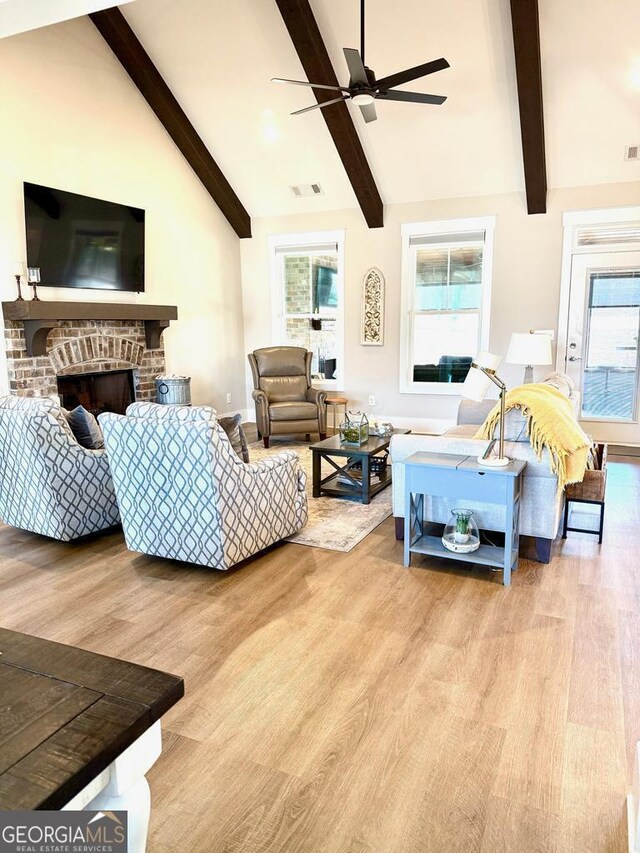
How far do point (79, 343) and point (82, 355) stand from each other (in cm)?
12

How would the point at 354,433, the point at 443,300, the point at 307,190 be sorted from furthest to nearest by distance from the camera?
the point at 307,190 → the point at 443,300 → the point at 354,433

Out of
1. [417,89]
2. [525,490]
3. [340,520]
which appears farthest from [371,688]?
[417,89]

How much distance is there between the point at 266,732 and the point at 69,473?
7.12 ft

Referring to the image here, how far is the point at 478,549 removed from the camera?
319cm

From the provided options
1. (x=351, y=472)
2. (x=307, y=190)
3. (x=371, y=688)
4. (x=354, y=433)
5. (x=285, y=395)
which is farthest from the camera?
(x=307, y=190)

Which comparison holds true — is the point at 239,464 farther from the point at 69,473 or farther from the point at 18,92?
the point at 18,92

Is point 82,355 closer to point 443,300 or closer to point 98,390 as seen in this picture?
point 98,390

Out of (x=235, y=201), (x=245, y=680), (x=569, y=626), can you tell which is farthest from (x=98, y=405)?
(x=569, y=626)

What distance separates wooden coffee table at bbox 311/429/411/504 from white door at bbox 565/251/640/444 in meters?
2.89

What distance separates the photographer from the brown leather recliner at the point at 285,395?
20.2ft

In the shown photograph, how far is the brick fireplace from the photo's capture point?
15.9ft

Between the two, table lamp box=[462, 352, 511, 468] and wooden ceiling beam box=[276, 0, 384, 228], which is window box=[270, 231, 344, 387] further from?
table lamp box=[462, 352, 511, 468]

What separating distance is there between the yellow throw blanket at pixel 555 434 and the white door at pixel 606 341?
131 inches

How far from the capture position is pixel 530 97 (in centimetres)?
494
